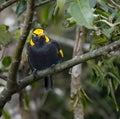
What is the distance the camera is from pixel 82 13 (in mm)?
1600

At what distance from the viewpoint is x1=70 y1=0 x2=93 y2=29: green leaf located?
1570 mm

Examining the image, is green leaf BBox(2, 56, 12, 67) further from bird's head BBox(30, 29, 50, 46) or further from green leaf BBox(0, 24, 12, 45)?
bird's head BBox(30, 29, 50, 46)

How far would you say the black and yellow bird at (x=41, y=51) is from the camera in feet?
8.68

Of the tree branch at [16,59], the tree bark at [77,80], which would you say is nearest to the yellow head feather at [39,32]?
the tree bark at [77,80]

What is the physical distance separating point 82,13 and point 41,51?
1.11 meters

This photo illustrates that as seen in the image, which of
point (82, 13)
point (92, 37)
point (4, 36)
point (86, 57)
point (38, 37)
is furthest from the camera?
point (38, 37)

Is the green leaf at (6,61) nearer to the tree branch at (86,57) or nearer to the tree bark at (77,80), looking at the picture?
the tree bark at (77,80)

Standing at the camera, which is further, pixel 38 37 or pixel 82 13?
pixel 38 37

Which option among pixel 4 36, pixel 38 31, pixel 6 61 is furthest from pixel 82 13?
pixel 38 31

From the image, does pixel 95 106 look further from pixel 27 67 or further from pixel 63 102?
pixel 27 67

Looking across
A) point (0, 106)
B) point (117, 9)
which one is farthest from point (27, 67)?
point (117, 9)

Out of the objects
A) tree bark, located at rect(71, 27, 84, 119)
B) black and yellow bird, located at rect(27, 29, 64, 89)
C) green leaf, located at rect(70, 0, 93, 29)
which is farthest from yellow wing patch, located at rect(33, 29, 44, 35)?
green leaf, located at rect(70, 0, 93, 29)

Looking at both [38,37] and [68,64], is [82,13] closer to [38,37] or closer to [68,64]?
[68,64]

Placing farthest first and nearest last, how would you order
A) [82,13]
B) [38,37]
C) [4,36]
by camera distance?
[38,37] < [4,36] < [82,13]
